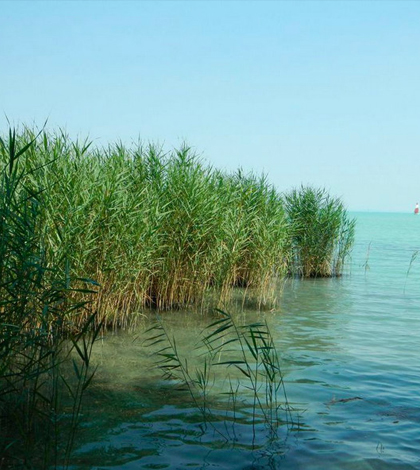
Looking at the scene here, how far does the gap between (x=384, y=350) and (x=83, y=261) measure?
5303 millimetres

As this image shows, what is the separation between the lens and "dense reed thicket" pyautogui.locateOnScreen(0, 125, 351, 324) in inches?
356

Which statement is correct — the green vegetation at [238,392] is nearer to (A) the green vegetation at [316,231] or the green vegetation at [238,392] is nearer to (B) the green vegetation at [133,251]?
Result: (B) the green vegetation at [133,251]

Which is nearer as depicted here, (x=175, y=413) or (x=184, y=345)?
(x=175, y=413)

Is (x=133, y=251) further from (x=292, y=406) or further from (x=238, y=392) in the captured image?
(x=292, y=406)

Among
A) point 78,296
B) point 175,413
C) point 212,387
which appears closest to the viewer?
point 175,413

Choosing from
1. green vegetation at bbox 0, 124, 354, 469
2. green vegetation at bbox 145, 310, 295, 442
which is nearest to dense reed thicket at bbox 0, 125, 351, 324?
green vegetation at bbox 0, 124, 354, 469

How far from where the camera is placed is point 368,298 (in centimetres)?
1547

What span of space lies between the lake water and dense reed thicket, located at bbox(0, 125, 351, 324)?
0.91 m

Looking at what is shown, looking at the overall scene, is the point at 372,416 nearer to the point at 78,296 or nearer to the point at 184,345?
the point at 184,345

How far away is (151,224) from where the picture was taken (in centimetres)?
1056

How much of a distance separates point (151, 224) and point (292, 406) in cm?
514

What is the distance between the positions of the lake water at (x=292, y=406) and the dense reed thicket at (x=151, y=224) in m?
0.91

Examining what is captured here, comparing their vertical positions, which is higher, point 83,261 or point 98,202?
point 98,202

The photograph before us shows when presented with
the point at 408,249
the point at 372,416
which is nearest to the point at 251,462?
the point at 372,416
